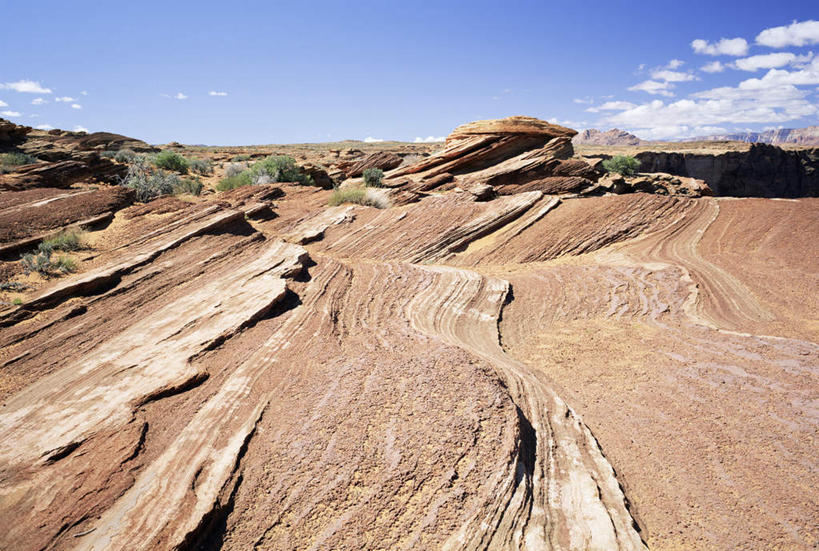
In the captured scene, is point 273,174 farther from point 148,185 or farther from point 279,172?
point 148,185

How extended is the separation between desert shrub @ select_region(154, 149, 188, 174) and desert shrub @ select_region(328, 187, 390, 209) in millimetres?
11584

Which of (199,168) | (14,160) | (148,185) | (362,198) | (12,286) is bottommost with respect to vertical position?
(12,286)

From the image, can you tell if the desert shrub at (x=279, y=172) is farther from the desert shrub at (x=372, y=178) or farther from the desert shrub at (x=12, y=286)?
the desert shrub at (x=12, y=286)

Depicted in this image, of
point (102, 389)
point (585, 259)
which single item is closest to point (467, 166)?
point (585, 259)

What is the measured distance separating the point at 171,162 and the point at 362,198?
512 inches

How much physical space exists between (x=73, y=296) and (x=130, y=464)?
14.1 feet

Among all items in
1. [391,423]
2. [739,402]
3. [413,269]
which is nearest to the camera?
[391,423]

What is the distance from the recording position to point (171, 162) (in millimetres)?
23391

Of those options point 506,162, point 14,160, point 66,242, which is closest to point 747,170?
point 506,162

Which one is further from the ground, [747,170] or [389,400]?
[747,170]

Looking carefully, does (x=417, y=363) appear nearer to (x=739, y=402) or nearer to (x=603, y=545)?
(x=603, y=545)

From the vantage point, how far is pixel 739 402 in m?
5.34

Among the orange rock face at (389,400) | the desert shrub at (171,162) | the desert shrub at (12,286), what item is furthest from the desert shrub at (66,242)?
the desert shrub at (171,162)

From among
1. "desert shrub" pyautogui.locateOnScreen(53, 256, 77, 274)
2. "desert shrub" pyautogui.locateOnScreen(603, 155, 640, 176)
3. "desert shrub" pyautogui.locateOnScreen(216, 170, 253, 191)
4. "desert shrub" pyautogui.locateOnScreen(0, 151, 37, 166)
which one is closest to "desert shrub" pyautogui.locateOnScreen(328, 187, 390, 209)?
"desert shrub" pyautogui.locateOnScreen(216, 170, 253, 191)
